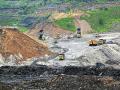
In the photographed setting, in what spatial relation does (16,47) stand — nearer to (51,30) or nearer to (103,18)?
(51,30)

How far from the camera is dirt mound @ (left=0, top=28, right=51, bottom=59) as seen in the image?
148ft

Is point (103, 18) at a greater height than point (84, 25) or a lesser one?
greater

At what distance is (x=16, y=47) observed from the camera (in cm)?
4600

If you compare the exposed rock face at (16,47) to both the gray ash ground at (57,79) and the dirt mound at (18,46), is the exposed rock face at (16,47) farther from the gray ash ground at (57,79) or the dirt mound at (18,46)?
the gray ash ground at (57,79)

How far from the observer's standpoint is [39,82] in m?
29.3

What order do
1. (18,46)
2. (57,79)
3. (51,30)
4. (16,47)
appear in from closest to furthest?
(57,79) < (16,47) < (18,46) < (51,30)

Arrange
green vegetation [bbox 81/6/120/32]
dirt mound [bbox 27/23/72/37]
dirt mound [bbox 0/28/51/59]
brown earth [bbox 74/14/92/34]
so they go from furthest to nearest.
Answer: green vegetation [bbox 81/6/120/32], brown earth [bbox 74/14/92/34], dirt mound [bbox 27/23/72/37], dirt mound [bbox 0/28/51/59]

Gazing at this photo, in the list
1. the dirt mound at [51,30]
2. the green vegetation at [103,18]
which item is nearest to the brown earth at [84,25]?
the green vegetation at [103,18]

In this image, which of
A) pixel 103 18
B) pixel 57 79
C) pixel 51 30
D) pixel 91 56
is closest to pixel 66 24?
pixel 51 30

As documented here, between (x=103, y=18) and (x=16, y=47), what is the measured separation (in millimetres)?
39685

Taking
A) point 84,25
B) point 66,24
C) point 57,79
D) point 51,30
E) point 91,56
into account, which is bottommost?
point 84,25

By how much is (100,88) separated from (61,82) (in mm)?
2846

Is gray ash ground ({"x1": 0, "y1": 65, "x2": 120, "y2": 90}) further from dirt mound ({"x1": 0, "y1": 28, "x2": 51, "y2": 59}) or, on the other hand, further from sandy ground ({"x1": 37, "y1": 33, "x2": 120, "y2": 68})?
dirt mound ({"x1": 0, "y1": 28, "x2": 51, "y2": 59})

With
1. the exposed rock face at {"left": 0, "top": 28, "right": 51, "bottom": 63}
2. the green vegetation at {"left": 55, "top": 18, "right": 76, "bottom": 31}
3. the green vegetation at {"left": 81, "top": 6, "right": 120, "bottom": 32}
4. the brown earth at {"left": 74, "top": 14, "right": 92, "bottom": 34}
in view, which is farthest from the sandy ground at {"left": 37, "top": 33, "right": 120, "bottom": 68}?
the green vegetation at {"left": 81, "top": 6, "right": 120, "bottom": 32}
